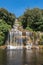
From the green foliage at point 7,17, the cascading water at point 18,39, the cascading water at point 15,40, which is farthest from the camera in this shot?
the green foliage at point 7,17

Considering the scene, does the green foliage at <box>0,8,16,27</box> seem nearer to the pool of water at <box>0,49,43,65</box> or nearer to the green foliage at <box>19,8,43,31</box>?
the green foliage at <box>19,8,43,31</box>

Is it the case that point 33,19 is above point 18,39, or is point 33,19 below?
above

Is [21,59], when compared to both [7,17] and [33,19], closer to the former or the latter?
[7,17]

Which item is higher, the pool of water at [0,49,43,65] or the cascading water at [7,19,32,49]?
the cascading water at [7,19,32,49]

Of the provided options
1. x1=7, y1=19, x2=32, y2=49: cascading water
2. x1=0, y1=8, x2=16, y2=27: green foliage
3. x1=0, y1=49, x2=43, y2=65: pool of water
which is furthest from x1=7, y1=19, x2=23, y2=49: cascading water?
x1=0, y1=49, x2=43, y2=65: pool of water

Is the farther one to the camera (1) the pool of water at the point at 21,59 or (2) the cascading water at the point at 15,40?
(2) the cascading water at the point at 15,40

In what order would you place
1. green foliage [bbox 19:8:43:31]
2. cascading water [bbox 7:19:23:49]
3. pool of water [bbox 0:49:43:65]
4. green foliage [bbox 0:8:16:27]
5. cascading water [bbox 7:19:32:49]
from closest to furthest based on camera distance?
pool of water [bbox 0:49:43:65]
cascading water [bbox 7:19:32:49]
cascading water [bbox 7:19:23:49]
green foliage [bbox 19:8:43:31]
green foliage [bbox 0:8:16:27]

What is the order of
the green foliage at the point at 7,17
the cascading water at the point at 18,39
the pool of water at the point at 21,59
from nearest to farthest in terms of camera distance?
the pool of water at the point at 21,59 < the cascading water at the point at 18,39 < the green foliage at the point at 7,17

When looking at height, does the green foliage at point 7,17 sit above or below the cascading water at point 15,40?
above

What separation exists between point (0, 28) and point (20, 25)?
1512cm

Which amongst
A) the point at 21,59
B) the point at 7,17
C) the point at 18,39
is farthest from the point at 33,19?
the point at 21,59

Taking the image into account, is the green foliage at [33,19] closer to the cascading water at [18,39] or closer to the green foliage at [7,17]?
the green foliage at [7,17]

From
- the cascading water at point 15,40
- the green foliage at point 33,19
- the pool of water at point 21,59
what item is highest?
the green foliage at point 33,19

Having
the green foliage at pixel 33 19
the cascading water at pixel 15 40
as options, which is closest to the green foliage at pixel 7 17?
the green foliage at pixel 33 19
